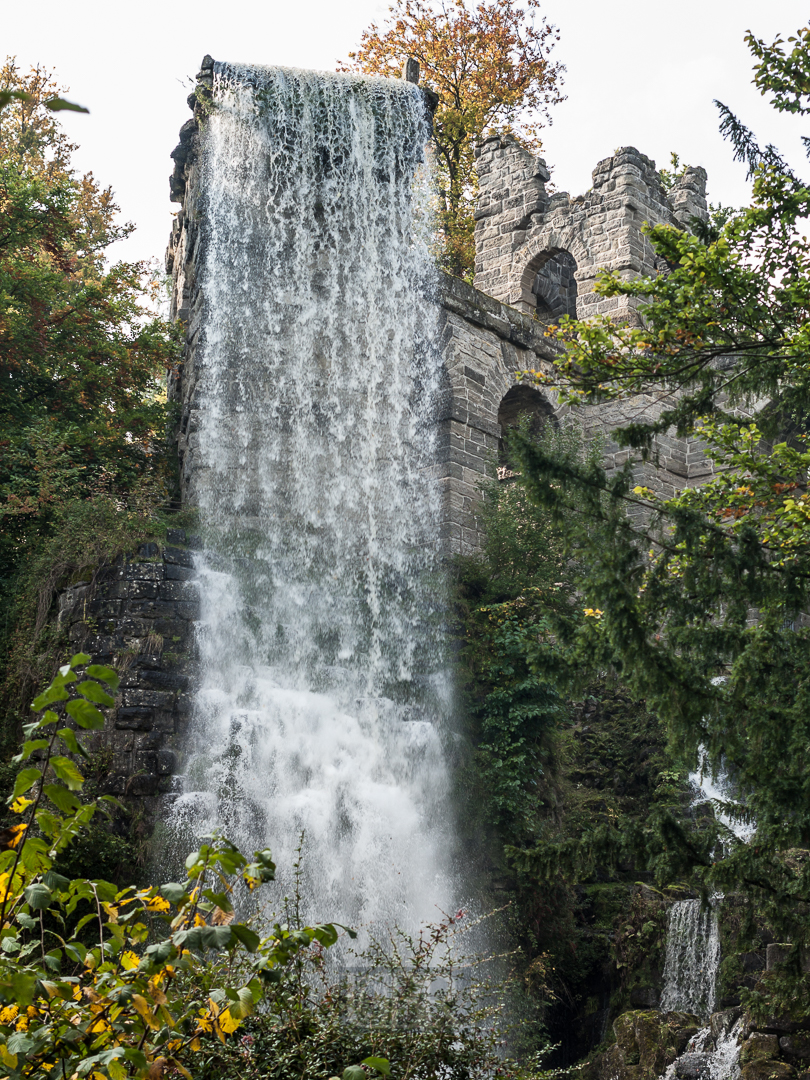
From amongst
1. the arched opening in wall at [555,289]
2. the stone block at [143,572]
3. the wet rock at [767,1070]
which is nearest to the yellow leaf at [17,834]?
the wet rock at [767,1070]

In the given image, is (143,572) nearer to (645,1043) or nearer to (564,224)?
(645,1043)

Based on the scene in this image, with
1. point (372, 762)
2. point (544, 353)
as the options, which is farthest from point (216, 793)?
point (544, 353)

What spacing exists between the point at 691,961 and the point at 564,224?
11206mm

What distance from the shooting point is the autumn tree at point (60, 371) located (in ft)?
33.7

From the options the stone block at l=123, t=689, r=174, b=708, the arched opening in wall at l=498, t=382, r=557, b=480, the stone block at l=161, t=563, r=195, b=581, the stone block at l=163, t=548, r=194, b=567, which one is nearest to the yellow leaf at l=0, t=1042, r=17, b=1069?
the stone block at l=123, t=689, r=174, b=708

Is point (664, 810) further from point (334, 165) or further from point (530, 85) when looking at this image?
Answer: point (530, 85)

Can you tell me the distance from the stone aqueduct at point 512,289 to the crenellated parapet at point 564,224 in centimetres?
2

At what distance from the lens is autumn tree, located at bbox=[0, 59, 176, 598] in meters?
10.3

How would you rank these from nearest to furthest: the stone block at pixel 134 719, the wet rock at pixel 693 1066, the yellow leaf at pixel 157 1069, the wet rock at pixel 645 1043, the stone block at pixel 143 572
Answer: the yellow leaf at pixel 157 1069, the wet rock at pixel 693 1066, the wet rock at pixel 645 1043, the stone block at pixel 134 719, the stone block at pixel 143 572

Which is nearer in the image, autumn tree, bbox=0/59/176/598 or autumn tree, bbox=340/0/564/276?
autumn tree, bbox=0/59/176/598

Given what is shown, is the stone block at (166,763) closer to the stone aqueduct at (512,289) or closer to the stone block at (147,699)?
the stone block at (147,699)

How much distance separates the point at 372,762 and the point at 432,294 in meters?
6.37

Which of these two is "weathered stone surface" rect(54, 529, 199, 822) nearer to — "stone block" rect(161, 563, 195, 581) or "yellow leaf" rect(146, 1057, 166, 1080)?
"stone block" rect(161, 563, 195, 581)

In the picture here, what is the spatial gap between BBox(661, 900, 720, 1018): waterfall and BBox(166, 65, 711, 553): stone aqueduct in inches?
205
